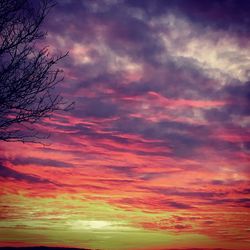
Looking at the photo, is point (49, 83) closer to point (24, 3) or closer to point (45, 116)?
point (45, 116)

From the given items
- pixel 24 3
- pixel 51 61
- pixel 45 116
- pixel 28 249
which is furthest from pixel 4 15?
pixel 28 249

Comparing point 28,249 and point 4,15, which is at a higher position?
point 4,15

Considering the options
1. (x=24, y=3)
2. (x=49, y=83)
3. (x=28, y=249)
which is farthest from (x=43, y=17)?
(x=28, y=249)

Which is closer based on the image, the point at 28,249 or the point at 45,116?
the point at 45,116

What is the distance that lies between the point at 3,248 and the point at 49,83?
5999 millimetres

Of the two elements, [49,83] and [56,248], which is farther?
[56,248]

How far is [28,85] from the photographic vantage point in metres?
18.8

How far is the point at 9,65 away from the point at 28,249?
628 centimetres

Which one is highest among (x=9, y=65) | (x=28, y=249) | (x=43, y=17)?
(x=43, y=17)

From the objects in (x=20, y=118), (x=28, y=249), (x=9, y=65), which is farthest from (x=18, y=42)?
(x=28, y=249)

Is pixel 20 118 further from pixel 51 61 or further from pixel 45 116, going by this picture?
pixel 51 61

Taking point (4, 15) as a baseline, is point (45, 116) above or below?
below

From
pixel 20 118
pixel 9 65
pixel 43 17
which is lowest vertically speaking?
pixel 20 118

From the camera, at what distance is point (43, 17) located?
18969mm
